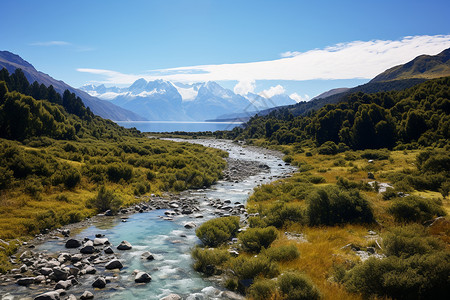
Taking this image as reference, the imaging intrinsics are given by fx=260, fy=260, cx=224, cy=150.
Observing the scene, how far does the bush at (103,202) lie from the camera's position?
68.3 ft

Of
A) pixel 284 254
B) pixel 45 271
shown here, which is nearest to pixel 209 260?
pixel 284 254

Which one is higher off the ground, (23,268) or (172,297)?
(23,268)

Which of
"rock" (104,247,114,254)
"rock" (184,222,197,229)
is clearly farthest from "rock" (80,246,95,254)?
"rock" (184,222,197,229)

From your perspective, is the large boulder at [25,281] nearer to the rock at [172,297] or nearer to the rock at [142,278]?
the rock at [142,278]

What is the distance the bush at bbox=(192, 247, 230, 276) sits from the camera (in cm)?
1162

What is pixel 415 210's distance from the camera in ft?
47.2

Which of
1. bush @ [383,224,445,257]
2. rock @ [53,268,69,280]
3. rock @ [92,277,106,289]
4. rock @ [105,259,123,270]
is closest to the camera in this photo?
bush @ [383,224,445,257]

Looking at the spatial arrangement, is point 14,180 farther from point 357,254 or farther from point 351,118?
point 351,118

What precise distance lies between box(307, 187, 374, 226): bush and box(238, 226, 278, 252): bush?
4028 millimetres

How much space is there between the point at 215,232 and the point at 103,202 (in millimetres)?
11441

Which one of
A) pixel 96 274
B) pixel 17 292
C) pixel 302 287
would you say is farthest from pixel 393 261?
pixel 17 292

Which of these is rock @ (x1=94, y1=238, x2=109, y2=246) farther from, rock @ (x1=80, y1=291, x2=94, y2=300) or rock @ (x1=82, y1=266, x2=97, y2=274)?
rock @ (x1=80, y1=291, x2=94, y2=300)

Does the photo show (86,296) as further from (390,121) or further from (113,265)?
(390,121)

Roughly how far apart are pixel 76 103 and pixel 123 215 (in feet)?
292
